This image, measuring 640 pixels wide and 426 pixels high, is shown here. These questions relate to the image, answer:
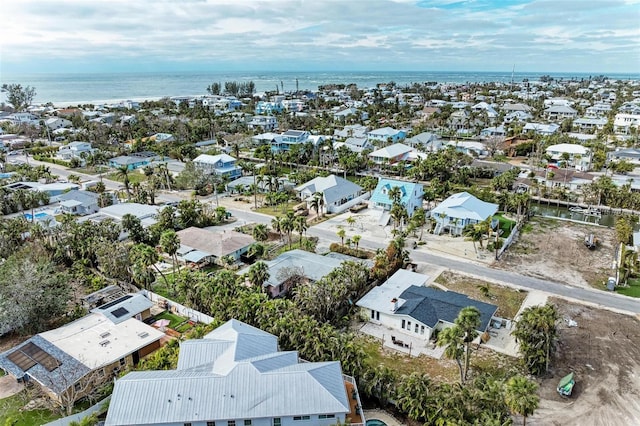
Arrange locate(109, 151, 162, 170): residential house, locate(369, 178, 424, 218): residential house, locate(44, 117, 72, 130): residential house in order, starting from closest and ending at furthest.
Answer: locate(369, 178, 424, 218): residential house < locate(109, 151, 162, 170): residential house < locate(44, 117, 72, 130): residential house

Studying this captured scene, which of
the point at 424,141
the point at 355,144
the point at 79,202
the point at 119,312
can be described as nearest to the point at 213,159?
the point at 79,202

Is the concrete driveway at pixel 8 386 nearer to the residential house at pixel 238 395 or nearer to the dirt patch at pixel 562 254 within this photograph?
the residential house at pixel 238 395

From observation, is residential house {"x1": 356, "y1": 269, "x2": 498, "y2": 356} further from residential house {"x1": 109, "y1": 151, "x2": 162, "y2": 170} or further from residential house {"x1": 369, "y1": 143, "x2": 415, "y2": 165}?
residential house {"x1": 109, "y1": 151, "x2": 162, "y2": 170}

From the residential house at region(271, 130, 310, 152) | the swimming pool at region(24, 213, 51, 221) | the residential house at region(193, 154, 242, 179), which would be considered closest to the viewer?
the swimming pool at region(24, 213, 51, 221)

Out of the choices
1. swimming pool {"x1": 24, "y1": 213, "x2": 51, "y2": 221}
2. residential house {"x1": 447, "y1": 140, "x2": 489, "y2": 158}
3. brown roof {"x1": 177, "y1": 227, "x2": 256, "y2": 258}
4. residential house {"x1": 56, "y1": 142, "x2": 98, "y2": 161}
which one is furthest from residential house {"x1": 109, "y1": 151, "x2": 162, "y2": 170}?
residential house {"x1": 447, "y1": 140, "x2": 489, "y2": 158}

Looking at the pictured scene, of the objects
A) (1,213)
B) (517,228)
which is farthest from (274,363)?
(1,213)

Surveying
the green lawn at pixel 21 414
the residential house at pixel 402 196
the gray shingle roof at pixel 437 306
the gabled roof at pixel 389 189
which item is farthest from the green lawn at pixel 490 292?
the green lawn at pixel 21 414
